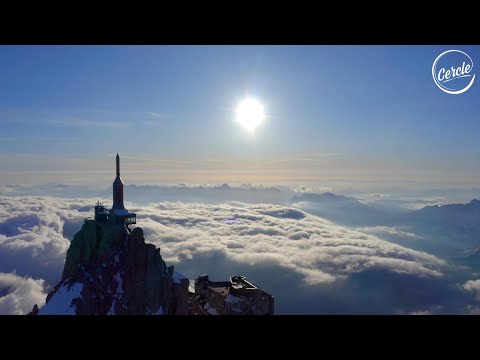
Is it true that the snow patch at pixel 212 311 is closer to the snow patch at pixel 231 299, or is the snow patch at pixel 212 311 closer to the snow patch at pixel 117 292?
the snow patch at pixel 231 299

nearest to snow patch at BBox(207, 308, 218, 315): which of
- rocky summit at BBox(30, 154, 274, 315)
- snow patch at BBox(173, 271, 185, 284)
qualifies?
rocky summit at BBox(30, 154, 274, 315)

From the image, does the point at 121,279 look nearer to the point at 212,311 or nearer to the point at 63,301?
the point at 63,301

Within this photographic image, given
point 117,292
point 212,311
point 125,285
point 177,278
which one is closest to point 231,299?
point 212,311
